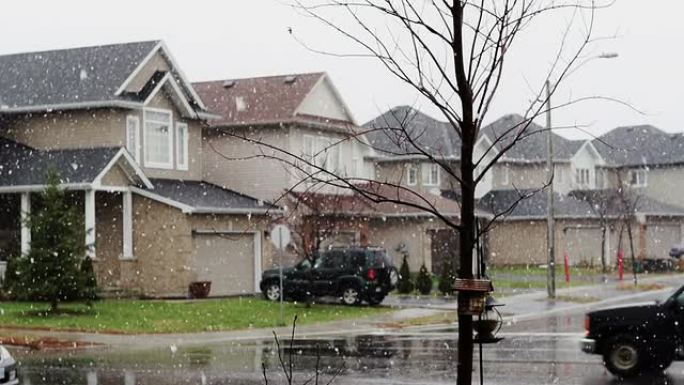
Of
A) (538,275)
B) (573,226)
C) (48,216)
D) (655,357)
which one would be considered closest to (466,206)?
(655,357)

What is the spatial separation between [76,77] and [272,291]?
10.8m

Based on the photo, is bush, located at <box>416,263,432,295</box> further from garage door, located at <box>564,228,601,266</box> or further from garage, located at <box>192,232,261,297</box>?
garage door, located at <box>564,228,601,266</box>

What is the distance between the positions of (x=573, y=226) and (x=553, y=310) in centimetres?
3059

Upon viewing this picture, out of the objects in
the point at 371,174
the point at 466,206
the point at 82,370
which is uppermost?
the point at 371,174

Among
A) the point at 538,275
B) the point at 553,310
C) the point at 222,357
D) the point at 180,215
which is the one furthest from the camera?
the point at 538,275

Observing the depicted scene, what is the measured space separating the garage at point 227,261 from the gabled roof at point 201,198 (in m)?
1.03

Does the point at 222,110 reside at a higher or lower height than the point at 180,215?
higher

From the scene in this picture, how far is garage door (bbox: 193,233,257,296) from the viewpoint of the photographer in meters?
38.5

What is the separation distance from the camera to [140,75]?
130 feet

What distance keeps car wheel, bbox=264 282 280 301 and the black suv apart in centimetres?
54

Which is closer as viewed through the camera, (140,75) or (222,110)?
(140,75)

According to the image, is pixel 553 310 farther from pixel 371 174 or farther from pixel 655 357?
pixel 371 174

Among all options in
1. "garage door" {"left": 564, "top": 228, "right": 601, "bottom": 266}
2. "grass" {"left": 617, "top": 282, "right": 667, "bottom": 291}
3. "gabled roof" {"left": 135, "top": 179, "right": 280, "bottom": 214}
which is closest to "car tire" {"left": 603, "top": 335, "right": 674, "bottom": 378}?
"gabled roof" {"left": 135, "top": 179, "right": 280, "bottom": 214}

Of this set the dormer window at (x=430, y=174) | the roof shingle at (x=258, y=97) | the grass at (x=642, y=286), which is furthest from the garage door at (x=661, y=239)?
the roof shingle at (x=258, y=97)
